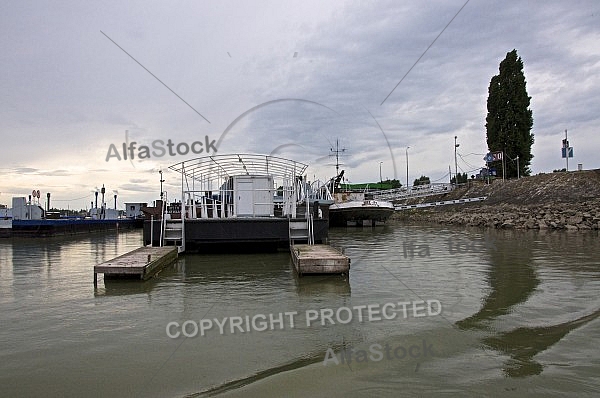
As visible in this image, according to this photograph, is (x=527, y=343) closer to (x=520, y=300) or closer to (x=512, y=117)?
(x=520, y=300)

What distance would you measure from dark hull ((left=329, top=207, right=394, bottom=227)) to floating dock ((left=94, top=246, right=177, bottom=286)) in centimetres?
2536

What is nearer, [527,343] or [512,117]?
[527,343]

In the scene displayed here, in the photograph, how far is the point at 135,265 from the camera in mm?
10117

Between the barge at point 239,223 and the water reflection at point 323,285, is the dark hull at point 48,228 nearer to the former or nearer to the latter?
the barge at point 239,223

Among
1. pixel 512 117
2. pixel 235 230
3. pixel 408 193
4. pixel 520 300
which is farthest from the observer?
pixel 408 193

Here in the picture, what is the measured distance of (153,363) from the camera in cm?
497

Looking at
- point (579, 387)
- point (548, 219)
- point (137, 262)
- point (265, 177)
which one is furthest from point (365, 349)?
point (548, 219)

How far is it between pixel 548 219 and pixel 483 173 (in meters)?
28.2

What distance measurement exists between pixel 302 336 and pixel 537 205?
32.1m

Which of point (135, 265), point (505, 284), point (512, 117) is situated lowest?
point (505, 284)

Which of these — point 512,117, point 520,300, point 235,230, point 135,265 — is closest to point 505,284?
point 520,300

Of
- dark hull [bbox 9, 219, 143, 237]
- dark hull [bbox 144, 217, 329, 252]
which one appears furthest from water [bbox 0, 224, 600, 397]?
dark hull [bbox 9, 219, 143, 237]

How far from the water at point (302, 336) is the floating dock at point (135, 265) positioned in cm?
29

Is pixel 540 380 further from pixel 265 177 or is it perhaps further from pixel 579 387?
pixel 265 177
